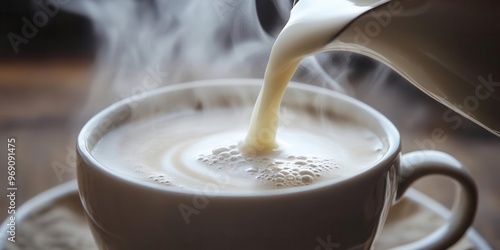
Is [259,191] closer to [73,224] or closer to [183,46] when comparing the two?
[73,224]

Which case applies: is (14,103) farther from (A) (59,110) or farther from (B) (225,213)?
(B) (225,213)

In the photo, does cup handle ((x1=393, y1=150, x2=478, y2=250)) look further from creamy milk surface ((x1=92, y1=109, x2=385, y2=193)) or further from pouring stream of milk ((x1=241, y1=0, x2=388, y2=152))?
pouring stream of milk ((x1=241, y1=0, x2=388, y2=152))

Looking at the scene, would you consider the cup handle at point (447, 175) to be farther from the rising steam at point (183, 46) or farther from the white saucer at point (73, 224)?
the rising steam at point (183, 46)

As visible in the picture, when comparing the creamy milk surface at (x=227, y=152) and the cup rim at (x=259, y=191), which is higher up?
the cup rim at (x=259, y=191)

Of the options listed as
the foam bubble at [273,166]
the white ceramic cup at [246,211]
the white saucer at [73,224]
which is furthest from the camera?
the white saucer at [73,224]

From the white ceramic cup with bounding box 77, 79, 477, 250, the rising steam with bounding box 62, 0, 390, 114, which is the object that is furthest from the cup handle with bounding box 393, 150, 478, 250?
the rising steam with bounding box 62, 0, 390, 114

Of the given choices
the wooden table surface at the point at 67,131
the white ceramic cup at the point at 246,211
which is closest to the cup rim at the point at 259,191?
the white ceramic cup at the point at 246,211
